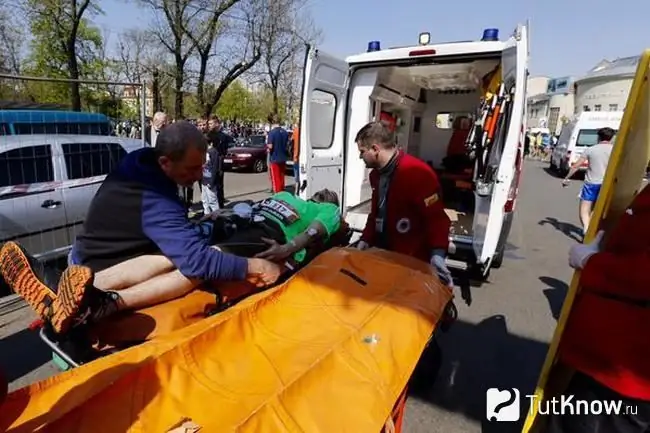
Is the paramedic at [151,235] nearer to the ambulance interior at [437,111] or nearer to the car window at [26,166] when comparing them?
the car window at [26,166]

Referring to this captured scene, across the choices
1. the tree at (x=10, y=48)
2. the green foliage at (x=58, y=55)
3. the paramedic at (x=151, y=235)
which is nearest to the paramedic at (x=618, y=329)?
the paramedic at (x=151, y=235)

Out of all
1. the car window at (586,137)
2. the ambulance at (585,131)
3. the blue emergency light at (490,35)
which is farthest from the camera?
the car window at (586,137)

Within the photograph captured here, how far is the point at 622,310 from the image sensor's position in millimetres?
1511

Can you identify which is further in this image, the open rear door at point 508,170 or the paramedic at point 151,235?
the open rear door at point 508,170

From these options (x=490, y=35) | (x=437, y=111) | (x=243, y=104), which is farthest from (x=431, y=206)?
(x=243, y=104)

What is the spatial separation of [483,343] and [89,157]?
15.8 ft

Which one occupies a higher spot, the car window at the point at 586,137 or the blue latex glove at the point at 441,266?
the car window at the point at 586,137

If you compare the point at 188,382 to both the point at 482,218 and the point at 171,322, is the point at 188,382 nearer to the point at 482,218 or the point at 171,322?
the point at 171,322

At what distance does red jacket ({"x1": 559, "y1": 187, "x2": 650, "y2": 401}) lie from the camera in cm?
143

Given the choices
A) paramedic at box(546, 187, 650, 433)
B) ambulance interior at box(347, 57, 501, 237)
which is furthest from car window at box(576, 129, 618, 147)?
paramedic at box(546, 187, 650, 433)

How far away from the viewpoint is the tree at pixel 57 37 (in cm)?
1622

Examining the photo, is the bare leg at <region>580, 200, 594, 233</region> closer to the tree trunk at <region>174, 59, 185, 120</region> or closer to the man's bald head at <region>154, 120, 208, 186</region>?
the man's bald head at <region>154, 120, 208, 186</region>

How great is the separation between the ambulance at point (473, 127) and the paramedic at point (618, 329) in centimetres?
241

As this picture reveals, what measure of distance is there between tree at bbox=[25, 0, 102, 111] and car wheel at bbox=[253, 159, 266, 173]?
6.17m
